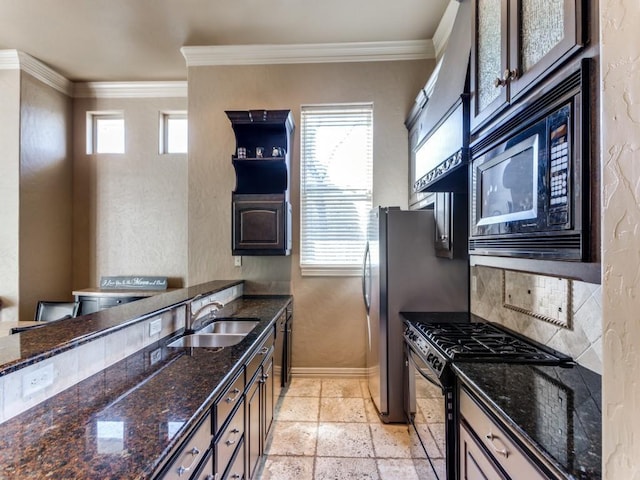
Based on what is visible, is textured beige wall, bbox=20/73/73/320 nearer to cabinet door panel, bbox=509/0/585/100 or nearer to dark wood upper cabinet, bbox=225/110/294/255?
dark wood upper cabinet, bbox=225/110/294/255

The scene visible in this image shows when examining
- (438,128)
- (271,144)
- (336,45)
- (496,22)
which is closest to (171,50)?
(271,144)

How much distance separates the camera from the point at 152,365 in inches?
58.2

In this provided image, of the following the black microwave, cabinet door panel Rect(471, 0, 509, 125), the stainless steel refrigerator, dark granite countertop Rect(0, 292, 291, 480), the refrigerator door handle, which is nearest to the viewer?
dark granite countertop Rect(0, 292, 291, 480)

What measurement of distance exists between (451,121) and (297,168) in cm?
194

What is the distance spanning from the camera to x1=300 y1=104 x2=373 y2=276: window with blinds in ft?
11.4

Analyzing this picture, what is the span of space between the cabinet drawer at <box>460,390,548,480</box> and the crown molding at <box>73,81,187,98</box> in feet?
14.5

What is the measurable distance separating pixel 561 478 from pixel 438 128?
1720 millimetres

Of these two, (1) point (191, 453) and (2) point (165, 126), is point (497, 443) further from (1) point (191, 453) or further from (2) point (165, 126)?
(2) point (165, 126)

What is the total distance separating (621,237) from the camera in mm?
539

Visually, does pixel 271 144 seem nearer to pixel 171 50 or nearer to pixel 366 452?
pixel 171 50

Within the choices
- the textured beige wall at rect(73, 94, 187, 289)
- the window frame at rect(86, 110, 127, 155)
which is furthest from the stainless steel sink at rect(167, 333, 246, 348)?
the window frame at rect(86, 110, 127, 155)

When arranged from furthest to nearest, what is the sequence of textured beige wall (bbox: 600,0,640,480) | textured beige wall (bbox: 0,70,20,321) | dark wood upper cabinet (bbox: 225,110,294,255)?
textured beige wall (bbox: 0,70,20,321) < dark wood upper cabinet (bbox: 225,110,294,255) < textured beige wall (bbox: 600,0,640,480)

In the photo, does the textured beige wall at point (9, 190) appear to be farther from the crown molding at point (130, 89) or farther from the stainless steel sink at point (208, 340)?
the stainless steel sink at point (208, 340)

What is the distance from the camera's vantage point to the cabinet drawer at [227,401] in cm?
127
